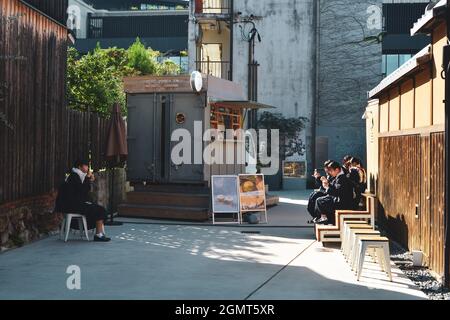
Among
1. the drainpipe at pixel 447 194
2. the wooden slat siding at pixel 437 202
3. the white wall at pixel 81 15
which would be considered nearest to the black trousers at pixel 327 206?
the wooden slat siding at pixel 437 202

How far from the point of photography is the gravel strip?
26.3 feet

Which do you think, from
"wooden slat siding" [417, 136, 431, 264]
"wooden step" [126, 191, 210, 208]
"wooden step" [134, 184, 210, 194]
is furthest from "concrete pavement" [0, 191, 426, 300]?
"wooden step" [134, 184, 210, 194]

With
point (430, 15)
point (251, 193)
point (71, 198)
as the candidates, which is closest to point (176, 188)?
point (251, 193)

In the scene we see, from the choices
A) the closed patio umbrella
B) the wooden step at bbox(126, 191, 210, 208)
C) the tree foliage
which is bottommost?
the wooden step at bbox(126, 191, 210, 208)

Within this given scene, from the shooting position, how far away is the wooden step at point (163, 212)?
1609 cm

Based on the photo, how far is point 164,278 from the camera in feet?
28.8

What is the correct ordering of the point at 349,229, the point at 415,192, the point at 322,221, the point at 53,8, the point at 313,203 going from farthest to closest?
the point at 313,203 → the point at 53,8 → the point at 322,221 → the point at 415,192 → the point at 349,229

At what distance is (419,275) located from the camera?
9.37 meters

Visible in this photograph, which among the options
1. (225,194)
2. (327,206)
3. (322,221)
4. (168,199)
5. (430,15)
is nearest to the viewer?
(430,15)

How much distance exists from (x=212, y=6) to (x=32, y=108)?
835 inches

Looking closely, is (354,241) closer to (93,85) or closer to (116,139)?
(116,139)

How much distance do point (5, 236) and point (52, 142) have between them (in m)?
2.98

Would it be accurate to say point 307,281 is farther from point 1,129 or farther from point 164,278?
point 1,129

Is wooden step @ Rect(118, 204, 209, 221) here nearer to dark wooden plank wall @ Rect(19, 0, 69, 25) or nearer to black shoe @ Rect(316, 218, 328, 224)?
black shoe @ Rect(316, 218, 328, 224)
